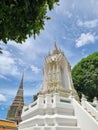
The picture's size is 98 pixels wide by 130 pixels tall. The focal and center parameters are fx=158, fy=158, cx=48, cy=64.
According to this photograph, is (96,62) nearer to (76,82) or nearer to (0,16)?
(76,82)

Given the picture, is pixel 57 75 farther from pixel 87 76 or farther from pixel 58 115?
pixel 58 115

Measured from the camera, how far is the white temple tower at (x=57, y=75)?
16725mm

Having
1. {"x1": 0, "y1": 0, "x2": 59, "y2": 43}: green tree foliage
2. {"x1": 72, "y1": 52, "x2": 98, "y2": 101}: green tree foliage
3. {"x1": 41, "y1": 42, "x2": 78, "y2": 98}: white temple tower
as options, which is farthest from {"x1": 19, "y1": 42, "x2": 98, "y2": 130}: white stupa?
{"x1": 72, "y1": 52, "x2": 98, "y2": 101}: green tree foliage

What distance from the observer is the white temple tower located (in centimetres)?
1673

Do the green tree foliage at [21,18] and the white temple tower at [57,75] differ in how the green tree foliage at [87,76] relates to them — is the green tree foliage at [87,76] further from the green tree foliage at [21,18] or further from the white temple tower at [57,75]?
the green tree foliage at [21,18]

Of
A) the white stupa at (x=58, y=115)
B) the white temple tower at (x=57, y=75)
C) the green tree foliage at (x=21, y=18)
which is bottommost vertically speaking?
the white stupa at (x=58, y=115)

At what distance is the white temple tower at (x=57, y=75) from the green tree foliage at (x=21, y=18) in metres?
11.7

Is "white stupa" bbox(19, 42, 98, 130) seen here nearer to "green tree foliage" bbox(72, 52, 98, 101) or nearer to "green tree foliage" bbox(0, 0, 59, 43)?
"green tree foliage" bbox(0, 0, 59, 43)

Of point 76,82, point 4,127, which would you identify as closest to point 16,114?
point 4,127

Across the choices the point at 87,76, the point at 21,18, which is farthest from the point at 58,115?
the point at 87,76

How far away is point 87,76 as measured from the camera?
73.6ft

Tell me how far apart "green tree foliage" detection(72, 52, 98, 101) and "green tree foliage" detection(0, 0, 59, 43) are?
17766 mm

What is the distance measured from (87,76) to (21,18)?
63.7ft

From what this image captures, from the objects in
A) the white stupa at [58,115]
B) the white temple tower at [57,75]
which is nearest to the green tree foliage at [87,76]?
the white temple tower at [57,75]
